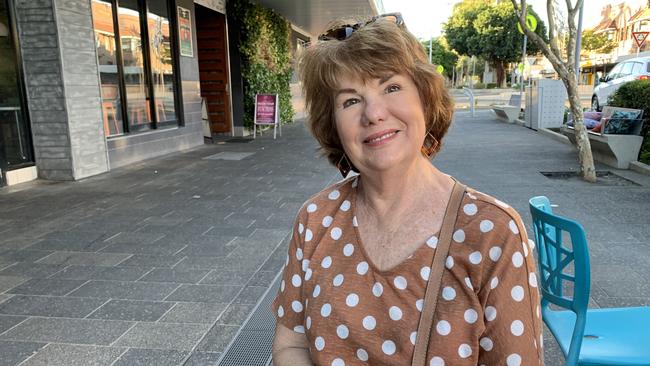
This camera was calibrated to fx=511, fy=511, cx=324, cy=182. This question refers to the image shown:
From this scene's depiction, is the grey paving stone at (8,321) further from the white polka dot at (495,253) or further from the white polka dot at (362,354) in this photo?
the white polka dot at (495,253)

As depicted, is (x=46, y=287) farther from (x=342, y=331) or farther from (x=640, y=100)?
(x=640, y=100)

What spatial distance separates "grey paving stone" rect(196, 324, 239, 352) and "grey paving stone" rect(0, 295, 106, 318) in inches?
32.9

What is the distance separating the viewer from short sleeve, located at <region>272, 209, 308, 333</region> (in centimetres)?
147

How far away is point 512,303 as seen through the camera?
1.13m

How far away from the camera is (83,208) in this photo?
5.60 meters

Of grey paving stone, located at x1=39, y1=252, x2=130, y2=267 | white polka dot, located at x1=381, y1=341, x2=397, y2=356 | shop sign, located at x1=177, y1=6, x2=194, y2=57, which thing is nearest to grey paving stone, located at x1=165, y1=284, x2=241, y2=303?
grey paving stone, located at x1=39, y1=252, x2=130, y2=267

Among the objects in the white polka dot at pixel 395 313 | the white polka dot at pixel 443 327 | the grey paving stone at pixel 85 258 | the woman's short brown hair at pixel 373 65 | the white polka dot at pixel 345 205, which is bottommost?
the grey paving stone at pixel 85 258

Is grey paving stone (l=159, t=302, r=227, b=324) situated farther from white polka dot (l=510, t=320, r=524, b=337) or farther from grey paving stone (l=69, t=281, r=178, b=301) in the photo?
white polka dot (l=510, t=320, r=524, b=337)

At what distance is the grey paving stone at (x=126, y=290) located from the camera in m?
3.36

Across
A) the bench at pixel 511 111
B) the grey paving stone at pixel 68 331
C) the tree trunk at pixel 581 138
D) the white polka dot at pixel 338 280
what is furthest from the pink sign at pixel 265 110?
the white polka dot at pixel 338 280

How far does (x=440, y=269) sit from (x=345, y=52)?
617mm

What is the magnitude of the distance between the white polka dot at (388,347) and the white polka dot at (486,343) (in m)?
0.20

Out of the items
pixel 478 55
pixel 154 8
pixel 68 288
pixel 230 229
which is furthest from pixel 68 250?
pixel 478 55

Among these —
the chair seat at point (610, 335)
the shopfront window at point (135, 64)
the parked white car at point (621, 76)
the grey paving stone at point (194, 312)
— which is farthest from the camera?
the parked white car at point (621, 76)
